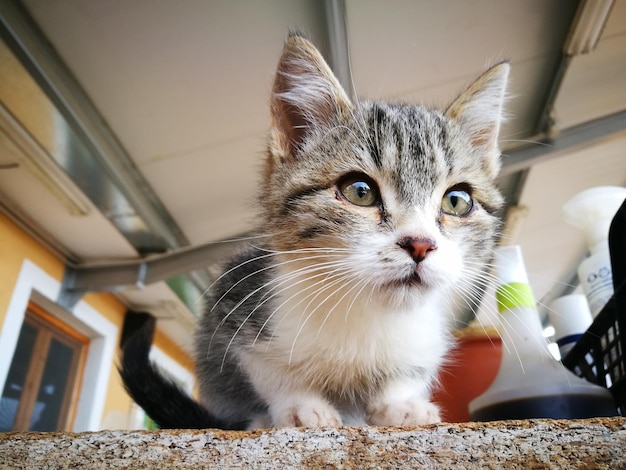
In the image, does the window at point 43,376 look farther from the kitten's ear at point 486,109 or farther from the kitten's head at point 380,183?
the kitten's ear at point 486,109

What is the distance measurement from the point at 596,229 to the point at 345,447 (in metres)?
0.76

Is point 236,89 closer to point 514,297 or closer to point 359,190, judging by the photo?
point 359,190

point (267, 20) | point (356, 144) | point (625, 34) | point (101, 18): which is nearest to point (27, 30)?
point (101, 18)

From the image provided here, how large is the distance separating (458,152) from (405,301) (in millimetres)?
302

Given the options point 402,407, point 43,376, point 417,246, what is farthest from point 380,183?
point 43,376

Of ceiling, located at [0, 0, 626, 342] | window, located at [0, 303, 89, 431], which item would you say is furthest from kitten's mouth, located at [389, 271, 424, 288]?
window, located at [0, 303, 89, 431]

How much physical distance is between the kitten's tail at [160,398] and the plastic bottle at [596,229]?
2.25 ft

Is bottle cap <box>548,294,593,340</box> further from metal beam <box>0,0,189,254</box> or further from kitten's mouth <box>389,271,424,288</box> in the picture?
metal beam <box>0,0,189,254</box>

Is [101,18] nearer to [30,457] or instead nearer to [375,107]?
[375,107]

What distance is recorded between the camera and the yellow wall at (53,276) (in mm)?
1416

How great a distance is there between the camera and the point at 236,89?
1243 millimetres

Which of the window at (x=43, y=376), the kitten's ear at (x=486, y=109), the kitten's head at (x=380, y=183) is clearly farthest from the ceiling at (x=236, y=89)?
the window at (x=43, y=376)

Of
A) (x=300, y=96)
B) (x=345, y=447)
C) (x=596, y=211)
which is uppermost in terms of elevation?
(x=300, y=96)

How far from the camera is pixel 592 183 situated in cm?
124
